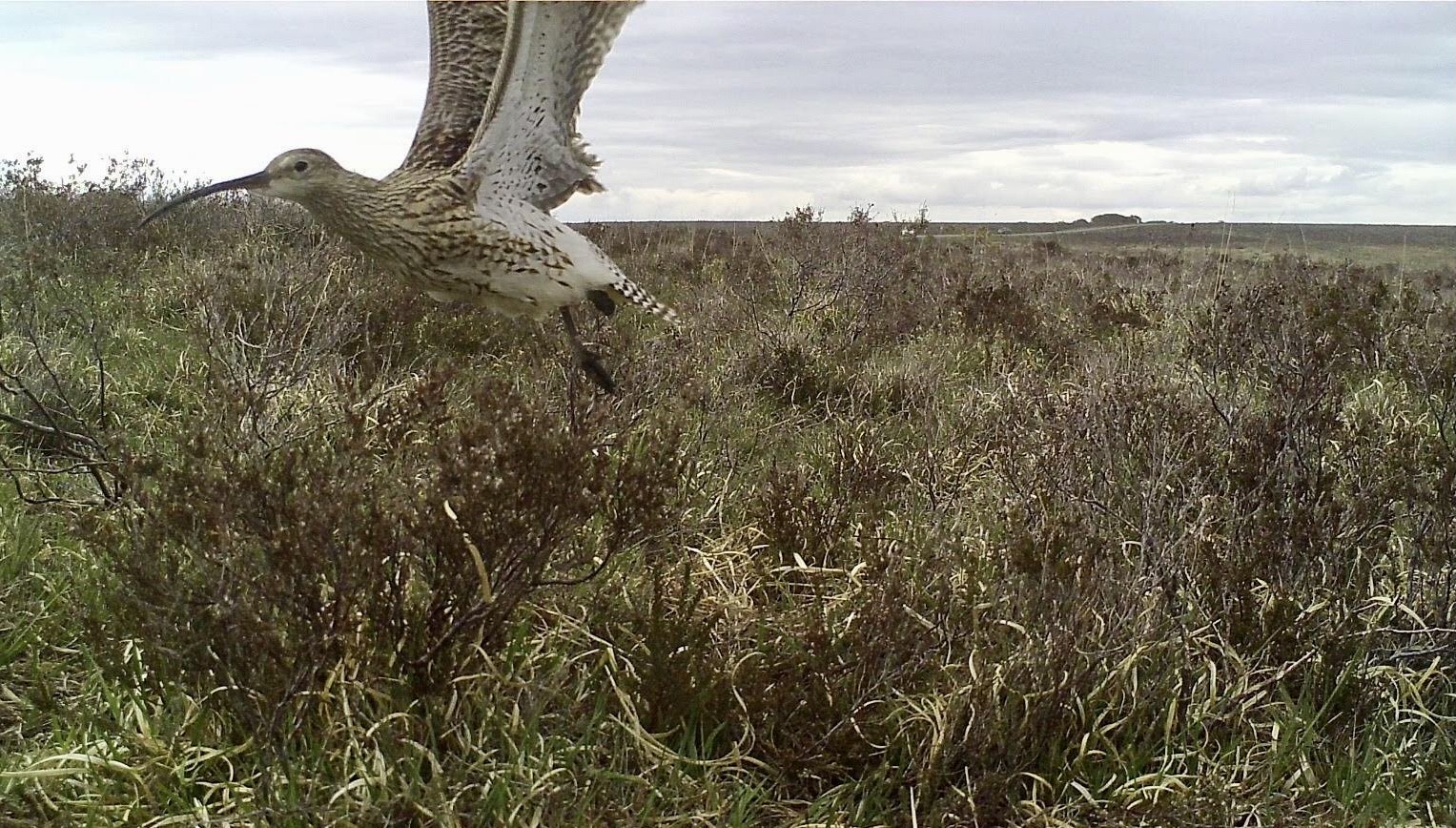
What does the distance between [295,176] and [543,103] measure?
65 cm

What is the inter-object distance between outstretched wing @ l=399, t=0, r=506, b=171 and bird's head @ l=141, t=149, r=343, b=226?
0.62 meters

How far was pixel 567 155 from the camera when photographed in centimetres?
295

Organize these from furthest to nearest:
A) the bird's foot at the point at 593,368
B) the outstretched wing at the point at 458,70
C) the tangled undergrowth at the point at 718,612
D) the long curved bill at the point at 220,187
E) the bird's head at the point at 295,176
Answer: the outstretched wing at the point at 458,70, the bird's foot at the point at 593,368, the tangled undergrowth at the point at 718,612, the bird's head at the point at 295,176, the long curved bill at the point at 220,187

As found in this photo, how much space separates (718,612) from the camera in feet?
10.3

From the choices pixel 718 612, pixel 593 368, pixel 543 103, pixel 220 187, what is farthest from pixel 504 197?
pixel 718 612

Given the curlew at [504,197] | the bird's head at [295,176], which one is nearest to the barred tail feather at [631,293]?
the curlew at [504,197]

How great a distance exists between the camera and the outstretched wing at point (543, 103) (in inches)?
90.3

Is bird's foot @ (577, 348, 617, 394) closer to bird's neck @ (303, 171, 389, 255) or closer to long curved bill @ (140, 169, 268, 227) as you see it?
bird's neck @ (303, 171, 389, 255)

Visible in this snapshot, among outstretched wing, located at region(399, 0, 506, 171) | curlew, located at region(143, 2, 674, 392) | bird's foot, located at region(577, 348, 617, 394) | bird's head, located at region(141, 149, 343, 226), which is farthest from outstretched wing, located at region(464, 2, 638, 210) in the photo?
bird's foot, located at region(577, 348, 617, 394)

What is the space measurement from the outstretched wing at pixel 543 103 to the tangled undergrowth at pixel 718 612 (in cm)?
58

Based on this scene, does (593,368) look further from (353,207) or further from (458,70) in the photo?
(458,70)

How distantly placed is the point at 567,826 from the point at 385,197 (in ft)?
4.87

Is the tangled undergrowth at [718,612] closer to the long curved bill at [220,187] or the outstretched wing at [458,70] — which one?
the long curved bill at [220,187]

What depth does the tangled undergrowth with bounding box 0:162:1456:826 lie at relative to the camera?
2.28 meters
